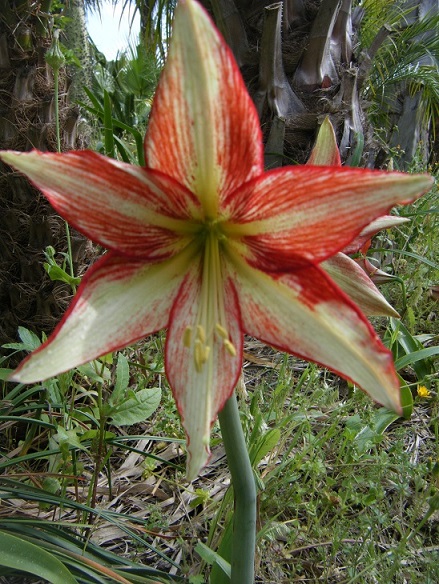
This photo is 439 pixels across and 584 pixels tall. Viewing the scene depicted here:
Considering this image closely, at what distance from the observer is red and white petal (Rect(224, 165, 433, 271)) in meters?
0.51

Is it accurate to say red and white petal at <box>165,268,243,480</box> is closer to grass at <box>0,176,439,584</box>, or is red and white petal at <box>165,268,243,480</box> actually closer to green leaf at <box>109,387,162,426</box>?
grass at <box>0,176,439,584</box>

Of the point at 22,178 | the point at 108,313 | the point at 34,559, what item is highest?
the point at 22,178

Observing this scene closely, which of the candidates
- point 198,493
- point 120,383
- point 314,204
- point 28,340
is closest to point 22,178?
point 28,340

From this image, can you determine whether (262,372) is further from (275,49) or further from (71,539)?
(275,49)

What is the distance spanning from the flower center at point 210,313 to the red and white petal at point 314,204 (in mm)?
70

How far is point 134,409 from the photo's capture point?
104 centimetres

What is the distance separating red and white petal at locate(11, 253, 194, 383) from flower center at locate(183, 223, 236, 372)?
4 cm

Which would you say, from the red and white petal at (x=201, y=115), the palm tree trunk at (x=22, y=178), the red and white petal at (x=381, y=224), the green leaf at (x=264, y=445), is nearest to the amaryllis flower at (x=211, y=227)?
the red and white petal at (x=201, y=115)

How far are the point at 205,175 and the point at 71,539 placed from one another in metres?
0.75

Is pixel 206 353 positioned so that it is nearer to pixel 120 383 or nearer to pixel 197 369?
pixel 197 369

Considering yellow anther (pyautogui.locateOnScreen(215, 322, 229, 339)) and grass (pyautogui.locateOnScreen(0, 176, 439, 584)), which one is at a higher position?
yellow anther (pyautogui.locateOnScreen(215, 322, 229, 339))

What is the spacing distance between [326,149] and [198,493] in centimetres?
86

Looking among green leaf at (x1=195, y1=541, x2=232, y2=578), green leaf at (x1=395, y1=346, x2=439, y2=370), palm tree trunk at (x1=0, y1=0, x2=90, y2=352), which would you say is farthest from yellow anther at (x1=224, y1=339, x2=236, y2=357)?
palm tree trunk at (x1=0, y1=0, x2=90, y2=352)

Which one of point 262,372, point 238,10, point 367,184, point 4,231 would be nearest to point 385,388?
point 367,184
